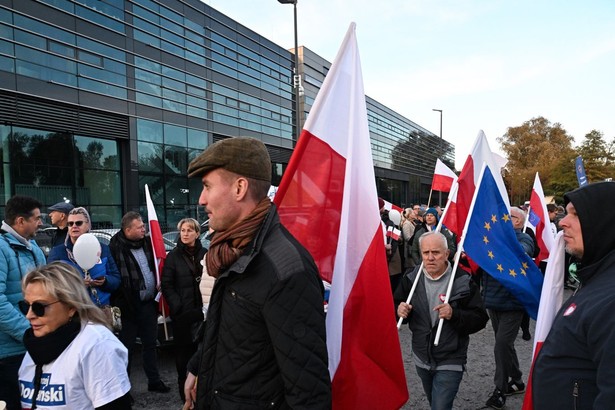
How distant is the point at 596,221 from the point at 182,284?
11.9 feet

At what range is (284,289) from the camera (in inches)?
64.8

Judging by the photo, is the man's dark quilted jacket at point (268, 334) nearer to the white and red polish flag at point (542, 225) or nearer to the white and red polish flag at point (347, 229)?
the white and red polish flag at point (347, 229)

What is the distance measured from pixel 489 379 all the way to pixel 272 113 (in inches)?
1146

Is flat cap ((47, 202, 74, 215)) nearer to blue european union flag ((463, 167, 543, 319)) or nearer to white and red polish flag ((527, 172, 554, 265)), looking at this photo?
blue european union flag ((463, 167, 543, 319))

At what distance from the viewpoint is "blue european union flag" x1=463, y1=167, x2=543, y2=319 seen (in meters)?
3.65

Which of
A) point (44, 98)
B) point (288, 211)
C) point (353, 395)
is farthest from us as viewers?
point (44, 98)

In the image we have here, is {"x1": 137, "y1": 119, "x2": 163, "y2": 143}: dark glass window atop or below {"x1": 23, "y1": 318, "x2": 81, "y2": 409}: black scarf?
atop

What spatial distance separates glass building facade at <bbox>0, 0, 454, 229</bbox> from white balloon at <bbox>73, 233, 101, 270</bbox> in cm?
1060

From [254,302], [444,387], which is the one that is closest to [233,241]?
[254,302]

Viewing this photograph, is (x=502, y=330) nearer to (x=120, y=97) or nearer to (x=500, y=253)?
(x=500, y=253)

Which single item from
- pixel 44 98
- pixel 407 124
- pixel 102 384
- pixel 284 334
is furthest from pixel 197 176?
pixel 407 124

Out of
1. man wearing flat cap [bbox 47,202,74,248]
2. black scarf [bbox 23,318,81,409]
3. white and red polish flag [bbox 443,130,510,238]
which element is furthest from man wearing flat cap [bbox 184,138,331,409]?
man wearing flat cap [bbox 47,202,74,248]

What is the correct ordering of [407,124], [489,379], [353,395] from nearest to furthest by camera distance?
[353,395] < [489,379] < [407,124]

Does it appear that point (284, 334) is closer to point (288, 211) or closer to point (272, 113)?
point (288, 211)
